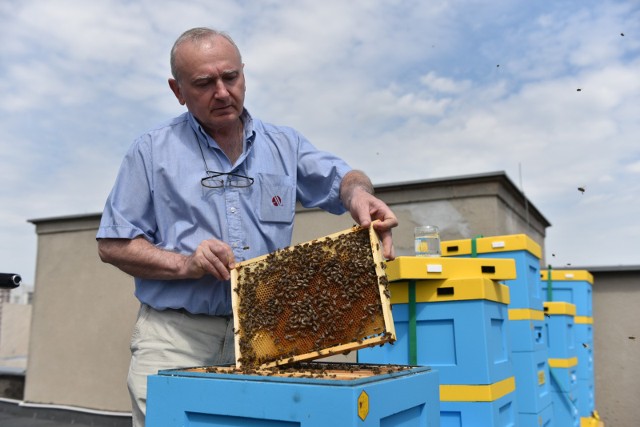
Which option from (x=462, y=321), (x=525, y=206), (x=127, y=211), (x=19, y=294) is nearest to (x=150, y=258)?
(x=127, y=211)

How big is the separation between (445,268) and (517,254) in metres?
1.34

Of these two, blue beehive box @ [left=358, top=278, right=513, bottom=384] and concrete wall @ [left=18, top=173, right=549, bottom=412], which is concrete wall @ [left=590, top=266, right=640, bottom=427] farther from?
blue beehive box @ [left=358, top=278, right=513, bottom=384]

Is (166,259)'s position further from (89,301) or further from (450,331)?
(89,301)

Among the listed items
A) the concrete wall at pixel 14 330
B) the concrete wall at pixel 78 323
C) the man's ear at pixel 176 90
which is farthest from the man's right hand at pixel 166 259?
the concrete wall at pixel 14 330

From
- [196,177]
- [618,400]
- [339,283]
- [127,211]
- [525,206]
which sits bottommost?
[618,400]

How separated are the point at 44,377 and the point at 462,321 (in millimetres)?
6728

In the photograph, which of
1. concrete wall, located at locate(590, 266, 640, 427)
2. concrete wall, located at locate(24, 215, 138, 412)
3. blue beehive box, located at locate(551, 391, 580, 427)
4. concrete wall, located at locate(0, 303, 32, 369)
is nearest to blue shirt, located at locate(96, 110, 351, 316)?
blue beehive box, located at locate(551, 391, 580, 427)

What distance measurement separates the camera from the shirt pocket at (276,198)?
6.91 ft

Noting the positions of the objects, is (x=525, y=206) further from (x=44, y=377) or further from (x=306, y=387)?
(x=44, y=377)

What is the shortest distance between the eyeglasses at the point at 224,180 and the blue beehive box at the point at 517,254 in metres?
2.42

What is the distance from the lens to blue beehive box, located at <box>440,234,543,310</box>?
3875 mm

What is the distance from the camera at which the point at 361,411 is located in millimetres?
1269

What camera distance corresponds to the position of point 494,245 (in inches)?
158

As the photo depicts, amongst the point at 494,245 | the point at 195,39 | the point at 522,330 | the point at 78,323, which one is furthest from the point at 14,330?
the point at 195,39
